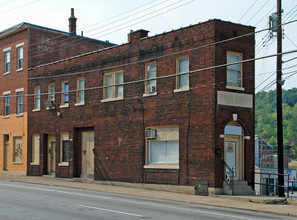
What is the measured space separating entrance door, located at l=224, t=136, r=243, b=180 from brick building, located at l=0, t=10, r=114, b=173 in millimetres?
17068

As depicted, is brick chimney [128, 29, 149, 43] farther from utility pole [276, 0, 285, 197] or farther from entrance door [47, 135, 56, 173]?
entrance door [47, 135, 56, 173]

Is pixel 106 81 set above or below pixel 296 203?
above

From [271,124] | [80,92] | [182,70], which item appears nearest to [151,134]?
[182,70]

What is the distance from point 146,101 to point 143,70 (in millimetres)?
1670

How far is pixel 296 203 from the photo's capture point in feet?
64.1

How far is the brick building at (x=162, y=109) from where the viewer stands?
22281 mm

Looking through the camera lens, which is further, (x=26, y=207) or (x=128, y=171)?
(x=128, y=171)

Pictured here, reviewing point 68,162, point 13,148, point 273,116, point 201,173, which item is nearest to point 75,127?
point 68,162

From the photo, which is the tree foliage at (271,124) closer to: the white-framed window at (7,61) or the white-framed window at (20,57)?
the white-framed window at (7,61)

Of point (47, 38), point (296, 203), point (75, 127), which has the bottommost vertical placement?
point (296, 203)

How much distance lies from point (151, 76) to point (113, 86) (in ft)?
10.0

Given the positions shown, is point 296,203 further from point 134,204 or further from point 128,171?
point 128,171

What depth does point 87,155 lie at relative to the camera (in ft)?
96.8

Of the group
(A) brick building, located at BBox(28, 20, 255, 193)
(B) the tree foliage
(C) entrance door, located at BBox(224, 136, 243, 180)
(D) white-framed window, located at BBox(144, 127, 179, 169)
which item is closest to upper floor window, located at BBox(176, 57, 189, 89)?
(A) brick building, located at BBox(28, 20, 255, 193)
